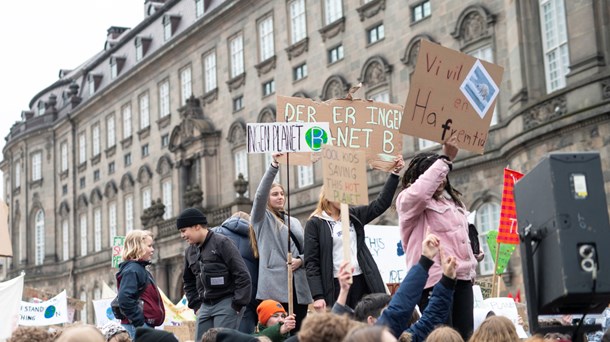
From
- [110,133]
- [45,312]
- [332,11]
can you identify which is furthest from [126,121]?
[45,312]

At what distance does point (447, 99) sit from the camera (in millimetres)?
7863

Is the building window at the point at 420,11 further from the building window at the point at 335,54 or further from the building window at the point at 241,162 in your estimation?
the building window at the point at 241,162

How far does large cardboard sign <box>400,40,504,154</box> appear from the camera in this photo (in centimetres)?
773

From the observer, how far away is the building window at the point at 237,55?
3897 cm

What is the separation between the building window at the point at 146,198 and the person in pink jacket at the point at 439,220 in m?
39.9

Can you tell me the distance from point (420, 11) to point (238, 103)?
11991mm

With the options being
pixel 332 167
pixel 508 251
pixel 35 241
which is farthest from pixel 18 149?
pixel 332 167

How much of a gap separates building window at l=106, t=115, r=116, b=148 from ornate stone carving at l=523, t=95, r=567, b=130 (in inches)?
1316

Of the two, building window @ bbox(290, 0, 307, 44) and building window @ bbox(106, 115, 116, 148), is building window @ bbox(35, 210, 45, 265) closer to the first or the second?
building window @ bbox(106, 115, 116, 148)

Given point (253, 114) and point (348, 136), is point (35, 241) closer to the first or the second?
point (253, 114)

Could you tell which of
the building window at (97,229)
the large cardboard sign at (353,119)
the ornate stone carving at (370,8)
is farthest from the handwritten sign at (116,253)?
→ the building window at (97,229)

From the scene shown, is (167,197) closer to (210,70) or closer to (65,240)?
(210,70)

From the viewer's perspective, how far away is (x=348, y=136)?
9961 millimetres

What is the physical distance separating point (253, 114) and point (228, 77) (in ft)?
9.79
